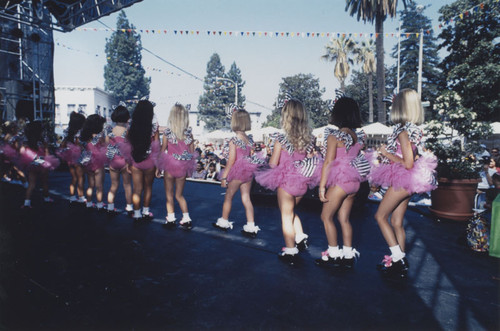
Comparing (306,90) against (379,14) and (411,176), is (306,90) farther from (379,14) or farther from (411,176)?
(411,176)

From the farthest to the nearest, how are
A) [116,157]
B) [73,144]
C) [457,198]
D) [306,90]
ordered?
[306,90]
[73,144]
[457,198]
[116,157]

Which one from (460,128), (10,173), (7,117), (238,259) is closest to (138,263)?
(238,259)

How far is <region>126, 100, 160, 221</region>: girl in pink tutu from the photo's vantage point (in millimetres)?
5230

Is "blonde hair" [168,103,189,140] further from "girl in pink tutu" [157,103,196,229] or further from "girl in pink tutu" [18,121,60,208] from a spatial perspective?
"girl in pink tutu" [18,121,60,208]

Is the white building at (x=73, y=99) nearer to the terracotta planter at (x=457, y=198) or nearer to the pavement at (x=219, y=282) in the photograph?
the pavement at (x=219, y=282)

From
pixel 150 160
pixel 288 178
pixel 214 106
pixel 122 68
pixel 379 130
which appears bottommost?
pixel 288 178

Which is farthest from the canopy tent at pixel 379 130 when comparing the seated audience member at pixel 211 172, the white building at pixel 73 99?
the white building at pixel 73 99

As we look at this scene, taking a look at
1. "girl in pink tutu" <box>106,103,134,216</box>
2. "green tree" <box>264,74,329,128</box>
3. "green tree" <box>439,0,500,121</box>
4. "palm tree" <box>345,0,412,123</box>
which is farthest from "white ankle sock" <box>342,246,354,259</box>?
"green tree" <box>264,74,329,128</box>

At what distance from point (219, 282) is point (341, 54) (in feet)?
125

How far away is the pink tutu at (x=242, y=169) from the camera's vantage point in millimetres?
4875

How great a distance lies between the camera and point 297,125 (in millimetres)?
3922

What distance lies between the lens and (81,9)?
10602mm

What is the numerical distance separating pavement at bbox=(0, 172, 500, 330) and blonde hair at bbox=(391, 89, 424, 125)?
166 cm

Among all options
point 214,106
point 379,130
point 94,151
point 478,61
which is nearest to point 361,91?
point 478,61
